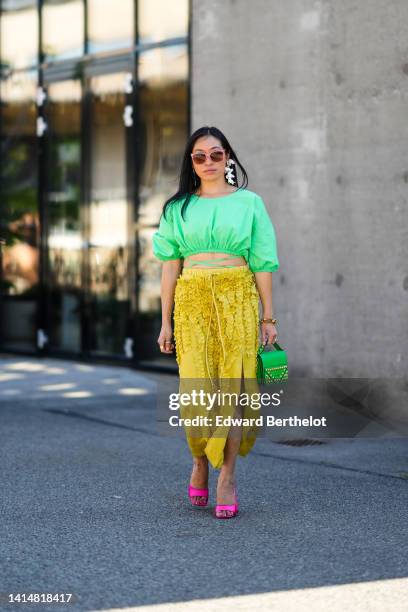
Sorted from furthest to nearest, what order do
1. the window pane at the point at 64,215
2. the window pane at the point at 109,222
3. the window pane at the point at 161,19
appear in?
the window pane at the point at 64,215 < the window pane at the point at 109,222 < the window pane at the point at 161,19

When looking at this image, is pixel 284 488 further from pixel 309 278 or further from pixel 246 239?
pixel 309 278

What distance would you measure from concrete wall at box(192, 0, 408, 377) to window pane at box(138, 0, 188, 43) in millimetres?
1184

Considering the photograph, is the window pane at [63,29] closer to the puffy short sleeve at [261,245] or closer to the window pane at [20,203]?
the window pane at [20,203]

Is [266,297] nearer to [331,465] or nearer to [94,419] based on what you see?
[331,465]

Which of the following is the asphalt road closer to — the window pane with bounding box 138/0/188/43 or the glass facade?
the glass facade

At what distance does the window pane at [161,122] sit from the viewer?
11945mm

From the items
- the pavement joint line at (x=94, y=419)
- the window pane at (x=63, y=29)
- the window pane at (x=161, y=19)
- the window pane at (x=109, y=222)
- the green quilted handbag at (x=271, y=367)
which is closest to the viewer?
the green quilted handbag at (x=271, y=367)

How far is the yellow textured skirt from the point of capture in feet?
18.2

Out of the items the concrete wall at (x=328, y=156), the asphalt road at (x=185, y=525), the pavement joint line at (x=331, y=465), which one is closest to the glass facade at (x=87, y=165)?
the concrete wall at (x=328, y=156)

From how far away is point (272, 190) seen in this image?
10070 millimetres

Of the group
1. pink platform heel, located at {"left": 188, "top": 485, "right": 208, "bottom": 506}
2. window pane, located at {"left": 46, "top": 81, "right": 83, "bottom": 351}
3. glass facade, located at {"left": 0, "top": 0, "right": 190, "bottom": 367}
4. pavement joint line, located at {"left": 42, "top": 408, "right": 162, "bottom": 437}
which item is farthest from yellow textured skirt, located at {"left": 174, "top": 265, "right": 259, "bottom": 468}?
window pane, located at {"left": 46, "top": 81, "right": 83, "bottom": 351}

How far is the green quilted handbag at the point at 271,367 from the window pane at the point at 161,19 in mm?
7006

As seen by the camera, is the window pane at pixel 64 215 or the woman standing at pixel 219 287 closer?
the woman standing at pixel 219 287

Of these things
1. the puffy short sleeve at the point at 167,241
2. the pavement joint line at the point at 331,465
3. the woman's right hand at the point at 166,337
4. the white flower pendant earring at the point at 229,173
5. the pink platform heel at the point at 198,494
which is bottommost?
the pavement joint line at the point at 331,465
